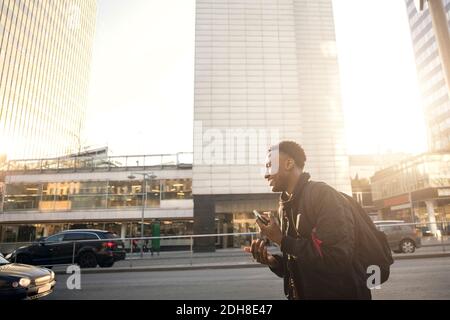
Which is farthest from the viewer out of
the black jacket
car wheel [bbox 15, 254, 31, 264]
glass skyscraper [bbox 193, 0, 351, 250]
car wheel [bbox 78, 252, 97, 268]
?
glass skyscraper [bbox 193, 0, 351, 250]

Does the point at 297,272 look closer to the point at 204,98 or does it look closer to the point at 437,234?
the point at 437,234

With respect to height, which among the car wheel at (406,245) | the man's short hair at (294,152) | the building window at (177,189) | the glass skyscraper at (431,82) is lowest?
the car wheel at (406,245)

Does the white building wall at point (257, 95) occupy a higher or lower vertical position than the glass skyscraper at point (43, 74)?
lower

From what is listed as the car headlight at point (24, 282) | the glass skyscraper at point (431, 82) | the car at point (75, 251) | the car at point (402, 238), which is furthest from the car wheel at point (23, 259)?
the glass skyscraper at point (431, 82)

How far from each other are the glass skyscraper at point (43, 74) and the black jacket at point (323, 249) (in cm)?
7900

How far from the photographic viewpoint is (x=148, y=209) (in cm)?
3438

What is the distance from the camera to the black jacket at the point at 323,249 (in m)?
1.87

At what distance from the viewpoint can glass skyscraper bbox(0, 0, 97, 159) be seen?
66.9m

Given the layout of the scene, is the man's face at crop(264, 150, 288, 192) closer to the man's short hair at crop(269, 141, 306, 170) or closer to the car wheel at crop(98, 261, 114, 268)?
the man's short hair at crop(269, 141, 306, 170)

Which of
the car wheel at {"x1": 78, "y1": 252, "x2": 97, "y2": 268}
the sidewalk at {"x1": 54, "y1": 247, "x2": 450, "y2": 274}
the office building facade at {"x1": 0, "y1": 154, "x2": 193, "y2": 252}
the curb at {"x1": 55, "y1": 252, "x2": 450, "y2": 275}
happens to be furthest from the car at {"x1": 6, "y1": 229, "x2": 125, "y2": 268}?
the office building facade at {"x1": 0, "y1": 154, "x2": 193, "y2": 252}

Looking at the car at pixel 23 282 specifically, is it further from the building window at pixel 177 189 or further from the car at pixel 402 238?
the building window at pixel 177 189

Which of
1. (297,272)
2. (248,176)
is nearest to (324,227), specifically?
(297,272)

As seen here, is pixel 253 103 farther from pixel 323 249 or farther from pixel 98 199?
pixel 323 249

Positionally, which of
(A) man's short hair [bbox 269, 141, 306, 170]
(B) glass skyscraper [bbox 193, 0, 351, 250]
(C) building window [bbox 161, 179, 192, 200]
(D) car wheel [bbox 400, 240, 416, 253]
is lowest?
(D) car wheel [bbox 400, 240, 416, 253]
